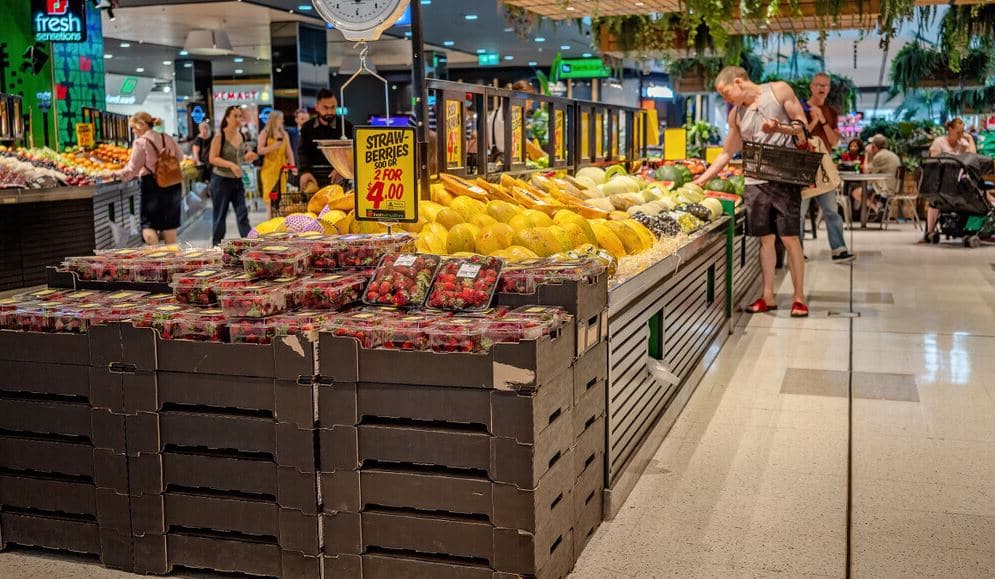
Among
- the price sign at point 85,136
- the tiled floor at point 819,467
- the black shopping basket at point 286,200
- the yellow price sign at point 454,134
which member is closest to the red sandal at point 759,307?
the tiled floor at point 819,467

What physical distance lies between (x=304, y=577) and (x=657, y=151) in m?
15.7

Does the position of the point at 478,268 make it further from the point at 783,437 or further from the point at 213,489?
the point at 783,437

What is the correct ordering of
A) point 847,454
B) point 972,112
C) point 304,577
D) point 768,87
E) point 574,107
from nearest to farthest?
point 304,577 → point 847,454 → point 768,87 → point 574,107 → point 972,112

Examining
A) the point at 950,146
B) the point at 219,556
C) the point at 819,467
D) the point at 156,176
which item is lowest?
the point at 819,467

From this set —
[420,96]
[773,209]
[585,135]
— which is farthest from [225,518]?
[585,135]

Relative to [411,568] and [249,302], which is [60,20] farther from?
[411,568]

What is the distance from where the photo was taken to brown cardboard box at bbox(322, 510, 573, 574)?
2.78 m

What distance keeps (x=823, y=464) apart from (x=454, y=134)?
8.08 ft

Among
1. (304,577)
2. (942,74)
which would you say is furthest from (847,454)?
(942,74)

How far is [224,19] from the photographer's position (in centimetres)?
1959

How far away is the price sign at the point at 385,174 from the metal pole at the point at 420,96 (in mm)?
599

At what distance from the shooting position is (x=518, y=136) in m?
6.85

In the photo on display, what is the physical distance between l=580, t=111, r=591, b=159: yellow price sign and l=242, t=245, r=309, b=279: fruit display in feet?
17.3

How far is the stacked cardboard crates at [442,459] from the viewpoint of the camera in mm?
2752
